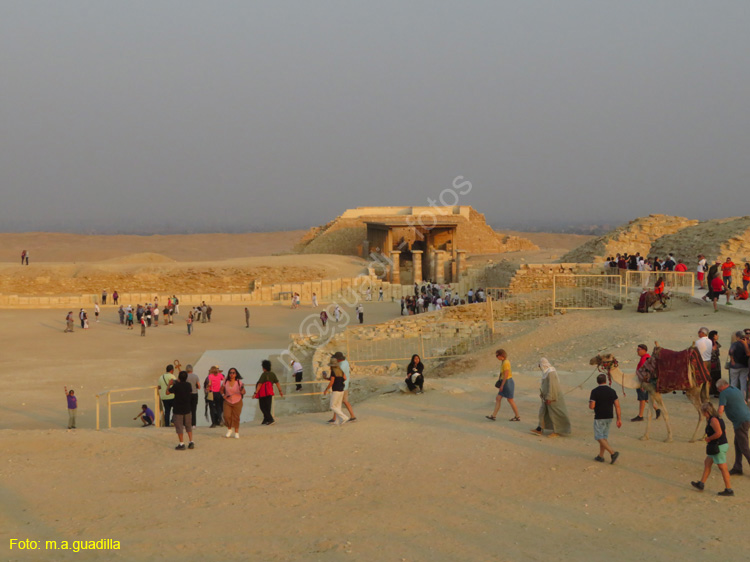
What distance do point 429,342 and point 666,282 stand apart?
761 centimetres

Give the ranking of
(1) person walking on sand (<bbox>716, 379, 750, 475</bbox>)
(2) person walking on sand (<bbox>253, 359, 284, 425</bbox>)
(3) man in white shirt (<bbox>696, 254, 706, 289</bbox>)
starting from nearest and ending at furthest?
(1) person walking on sand (<bbox>716, 379, 750, 475</bbox>) < (2) person walking on sand (<bbox>253, 359, 284, 425</bbox>) < (3) man in white shirt (<bbox>696, 254, 706, 289</bbox>)

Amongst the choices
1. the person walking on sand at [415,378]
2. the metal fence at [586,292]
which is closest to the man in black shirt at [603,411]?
the person walking on sand at [415,378]

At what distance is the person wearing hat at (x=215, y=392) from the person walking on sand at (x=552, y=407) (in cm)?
478

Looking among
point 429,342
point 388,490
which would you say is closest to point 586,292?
point 429,342

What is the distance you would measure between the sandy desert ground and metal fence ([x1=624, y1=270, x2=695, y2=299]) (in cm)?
848

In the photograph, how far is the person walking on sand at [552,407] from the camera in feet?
26.8

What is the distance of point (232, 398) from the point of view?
8.81 m

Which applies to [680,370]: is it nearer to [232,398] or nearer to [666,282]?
[232,398]

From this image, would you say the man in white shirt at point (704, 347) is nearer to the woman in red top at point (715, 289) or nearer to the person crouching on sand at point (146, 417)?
the woman in red top at point (715, 289)

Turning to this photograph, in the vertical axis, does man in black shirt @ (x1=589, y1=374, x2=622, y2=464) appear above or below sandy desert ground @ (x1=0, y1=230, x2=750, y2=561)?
above

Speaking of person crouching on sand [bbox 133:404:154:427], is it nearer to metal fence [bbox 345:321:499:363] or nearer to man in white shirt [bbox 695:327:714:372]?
metal fence [bbox 345:321:499:363]

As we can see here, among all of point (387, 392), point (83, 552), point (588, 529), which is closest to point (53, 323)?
point (387, 392)

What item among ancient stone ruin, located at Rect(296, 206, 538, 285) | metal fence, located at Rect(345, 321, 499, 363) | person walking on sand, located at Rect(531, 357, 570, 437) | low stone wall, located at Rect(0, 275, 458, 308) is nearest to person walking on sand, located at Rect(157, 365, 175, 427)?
person walking on sand, located at Rect(531, 357, 570, 437)

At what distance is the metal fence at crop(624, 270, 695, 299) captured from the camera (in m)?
18.4
